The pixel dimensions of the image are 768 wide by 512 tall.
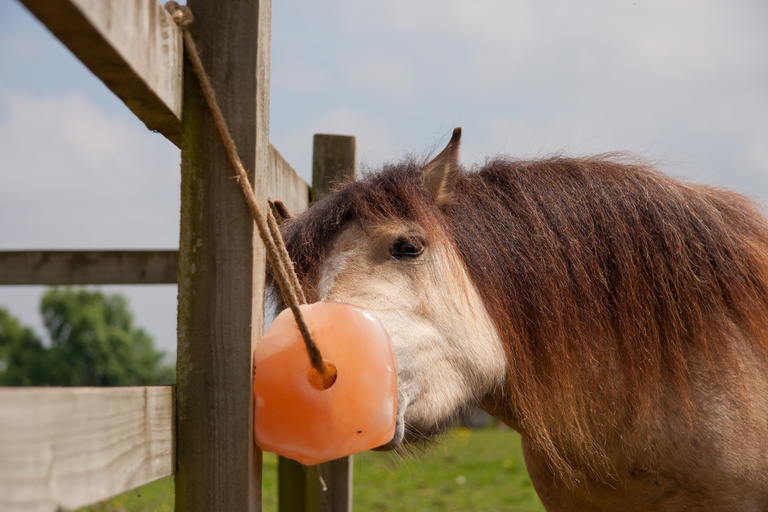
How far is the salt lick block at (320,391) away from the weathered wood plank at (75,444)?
224 millimetres

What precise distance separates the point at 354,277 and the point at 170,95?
79 cm

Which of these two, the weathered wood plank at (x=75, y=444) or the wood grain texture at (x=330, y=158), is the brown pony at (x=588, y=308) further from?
the wood grain texture at (x=330, y=158)

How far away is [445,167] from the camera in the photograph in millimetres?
2074

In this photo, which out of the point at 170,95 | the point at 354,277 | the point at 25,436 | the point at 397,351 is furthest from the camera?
the point at 354,277

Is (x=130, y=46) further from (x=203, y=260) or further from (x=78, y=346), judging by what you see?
(x=78, y=346)

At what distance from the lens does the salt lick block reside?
1.31 meters

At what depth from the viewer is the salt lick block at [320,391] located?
1.31 m

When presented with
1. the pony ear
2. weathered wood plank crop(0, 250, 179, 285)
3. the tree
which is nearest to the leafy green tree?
the tree

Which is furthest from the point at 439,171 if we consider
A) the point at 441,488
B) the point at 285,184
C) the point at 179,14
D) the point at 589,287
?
the point at 441,488

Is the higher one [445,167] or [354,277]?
[445,167]

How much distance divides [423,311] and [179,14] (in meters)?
1.03

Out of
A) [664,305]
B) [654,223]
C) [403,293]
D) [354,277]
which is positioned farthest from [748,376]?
[354,277]

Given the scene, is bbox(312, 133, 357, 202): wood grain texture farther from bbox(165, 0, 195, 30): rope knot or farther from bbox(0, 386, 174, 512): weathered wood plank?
bbox(0, 386, 174, 512): weathered wood plank

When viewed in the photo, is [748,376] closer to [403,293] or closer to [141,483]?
[403,293]
